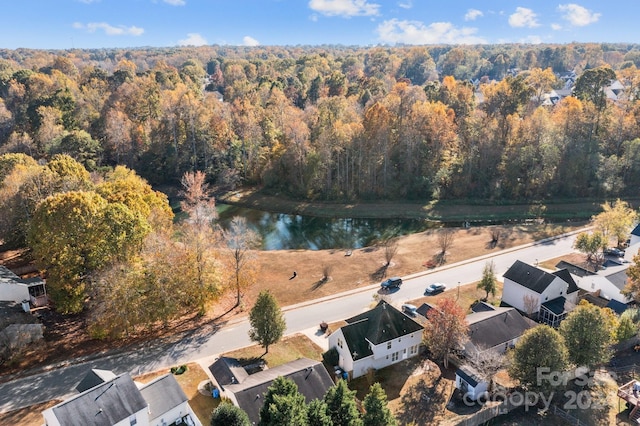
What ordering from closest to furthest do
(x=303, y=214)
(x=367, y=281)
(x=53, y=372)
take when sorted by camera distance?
(x=53, y=372) < (x=367, y=281) < (x=303, y=214)

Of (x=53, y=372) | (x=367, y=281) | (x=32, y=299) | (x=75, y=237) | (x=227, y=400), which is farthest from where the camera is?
(x=367, y=281)

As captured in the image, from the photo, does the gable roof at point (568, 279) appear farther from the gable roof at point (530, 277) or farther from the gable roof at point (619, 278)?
the gable roof at point (619, 278)

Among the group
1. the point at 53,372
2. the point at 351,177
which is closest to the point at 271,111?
the point at 351,177

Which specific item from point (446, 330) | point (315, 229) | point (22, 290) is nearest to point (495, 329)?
point (446, 330)

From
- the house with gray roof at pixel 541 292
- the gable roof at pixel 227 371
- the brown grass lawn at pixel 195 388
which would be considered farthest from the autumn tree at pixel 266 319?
the house with gray roof at pixel 541 292

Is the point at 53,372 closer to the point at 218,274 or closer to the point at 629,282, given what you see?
the point at 218,274

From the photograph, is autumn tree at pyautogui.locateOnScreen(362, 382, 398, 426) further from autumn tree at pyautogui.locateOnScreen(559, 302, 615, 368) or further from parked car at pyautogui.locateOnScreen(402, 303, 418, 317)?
parked car at pyautogui.locateOnScreen(402, 303, 418, 317)

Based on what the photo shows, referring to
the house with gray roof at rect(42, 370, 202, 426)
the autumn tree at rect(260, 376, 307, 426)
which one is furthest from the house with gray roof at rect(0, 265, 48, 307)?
the autumn tree at rect(260, 376, 307, 426)
